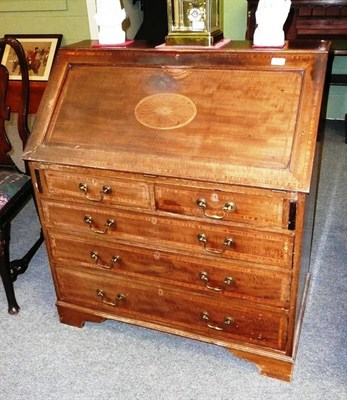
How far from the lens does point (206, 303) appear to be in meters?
1.73

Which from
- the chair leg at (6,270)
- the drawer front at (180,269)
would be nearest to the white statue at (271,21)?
the drawer front at (180,269)

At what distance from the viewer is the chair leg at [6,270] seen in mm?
1993

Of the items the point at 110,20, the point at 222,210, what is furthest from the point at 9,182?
the point at 222,210

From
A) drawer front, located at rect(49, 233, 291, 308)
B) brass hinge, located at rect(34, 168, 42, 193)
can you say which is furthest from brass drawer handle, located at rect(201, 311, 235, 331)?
brass hinge, located at rect(34, 168, 42, 193)

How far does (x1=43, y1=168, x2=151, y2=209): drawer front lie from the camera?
5.20 ft

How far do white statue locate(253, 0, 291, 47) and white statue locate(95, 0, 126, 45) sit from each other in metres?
0.53

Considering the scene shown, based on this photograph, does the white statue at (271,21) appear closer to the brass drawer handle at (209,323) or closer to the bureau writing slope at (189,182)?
the bureau writing slope at (189,182)

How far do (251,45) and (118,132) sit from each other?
0.57 m

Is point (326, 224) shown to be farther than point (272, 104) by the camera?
Yes

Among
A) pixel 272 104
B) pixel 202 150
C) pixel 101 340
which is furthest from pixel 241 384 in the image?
pixel 272 104

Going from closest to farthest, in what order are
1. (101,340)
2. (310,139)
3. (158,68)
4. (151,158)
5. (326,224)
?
(310,139)
(151,158)
(158,68)
(101,340)
(326,224)

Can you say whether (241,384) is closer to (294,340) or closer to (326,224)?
(294,340)

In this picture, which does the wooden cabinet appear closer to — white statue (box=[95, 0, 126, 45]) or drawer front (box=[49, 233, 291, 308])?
white statue (box=[95, 0, 126, 45])

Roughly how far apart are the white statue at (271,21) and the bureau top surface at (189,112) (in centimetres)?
6
